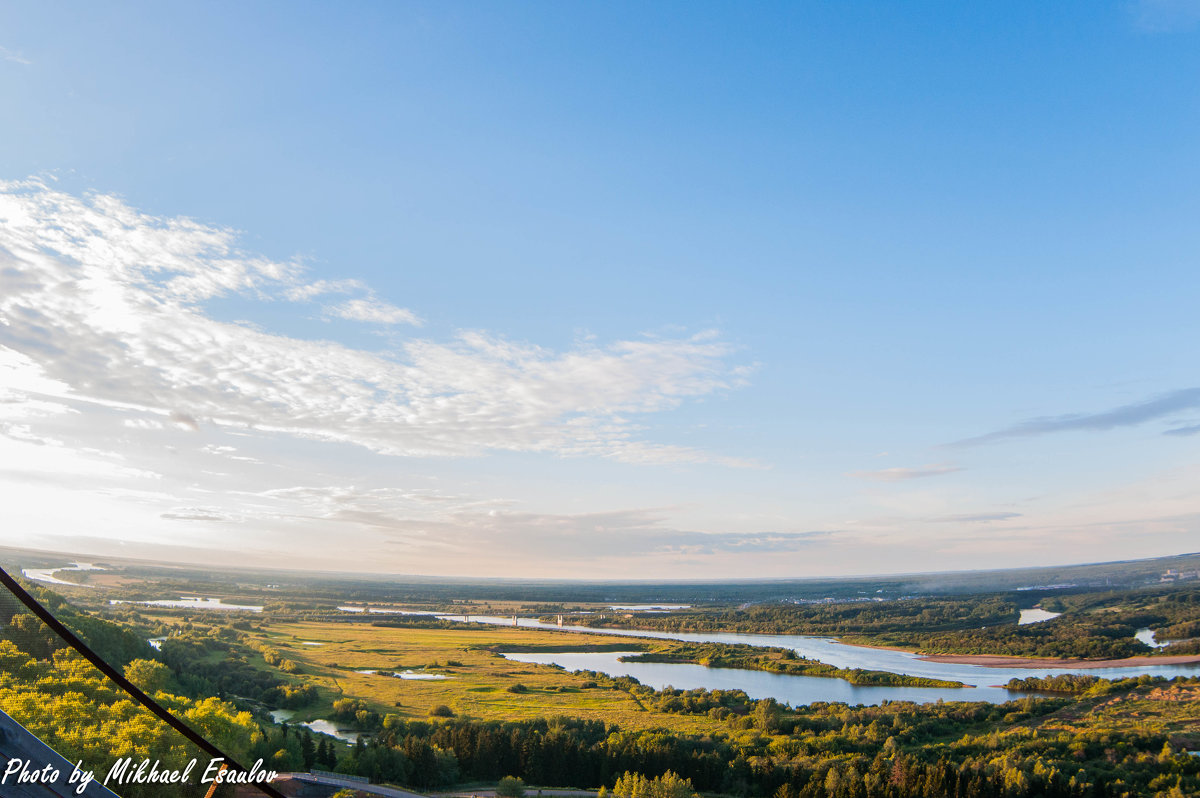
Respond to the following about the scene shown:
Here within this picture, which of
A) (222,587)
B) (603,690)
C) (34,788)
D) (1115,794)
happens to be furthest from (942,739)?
(222,587)

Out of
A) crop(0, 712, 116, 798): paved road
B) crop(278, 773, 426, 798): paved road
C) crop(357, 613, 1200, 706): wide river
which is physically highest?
crop(0, 712, 116, 798): paved road

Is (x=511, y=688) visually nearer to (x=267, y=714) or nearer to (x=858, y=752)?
(x=267, y=714)

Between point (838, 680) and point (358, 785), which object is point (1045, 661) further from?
point (358, 785)

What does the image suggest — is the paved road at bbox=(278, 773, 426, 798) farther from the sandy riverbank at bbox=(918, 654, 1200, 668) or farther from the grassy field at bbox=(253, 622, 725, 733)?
the sandy riverbank at bbox=(918, 654, 1200, 668)

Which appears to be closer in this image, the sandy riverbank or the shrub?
the shrub

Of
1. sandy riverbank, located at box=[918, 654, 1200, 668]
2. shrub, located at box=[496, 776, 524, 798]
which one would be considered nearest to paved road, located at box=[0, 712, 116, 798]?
shrub, located at box=[496, 776, 524, 798]

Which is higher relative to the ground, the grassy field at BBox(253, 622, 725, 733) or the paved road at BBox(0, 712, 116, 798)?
the paved road at BBox(0, 712, 116, 798)
